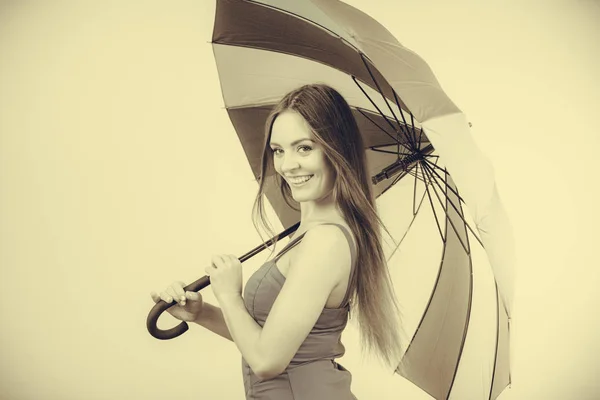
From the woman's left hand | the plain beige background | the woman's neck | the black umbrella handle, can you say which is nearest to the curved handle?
the black umbrella handle

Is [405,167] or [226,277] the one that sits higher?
[405,167]

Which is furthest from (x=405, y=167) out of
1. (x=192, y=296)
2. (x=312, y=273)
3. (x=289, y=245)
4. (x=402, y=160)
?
(x=192, y=296)

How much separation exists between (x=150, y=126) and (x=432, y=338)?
1686 millimetres

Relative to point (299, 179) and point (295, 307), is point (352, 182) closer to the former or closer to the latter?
point (299, 179)

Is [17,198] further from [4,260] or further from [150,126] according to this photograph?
[150,126]

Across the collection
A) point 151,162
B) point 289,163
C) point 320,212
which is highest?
point 151,162

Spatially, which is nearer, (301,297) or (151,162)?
(301,297)

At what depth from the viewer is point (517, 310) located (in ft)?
10.8

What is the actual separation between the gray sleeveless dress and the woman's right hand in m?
0.17

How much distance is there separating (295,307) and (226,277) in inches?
8.3

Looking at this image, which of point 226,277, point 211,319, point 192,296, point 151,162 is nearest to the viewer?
point 226,277

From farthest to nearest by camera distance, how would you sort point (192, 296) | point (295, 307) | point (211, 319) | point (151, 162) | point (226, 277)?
1. point (151, 162)
2. point (211, 319)
3. point (192, 296)
4. point (226, 277)
5. point (295, 307)

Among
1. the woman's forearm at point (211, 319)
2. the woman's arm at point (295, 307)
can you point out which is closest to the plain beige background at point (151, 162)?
the woman's forearm at point (211, 319)

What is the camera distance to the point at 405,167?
6.64 ft
